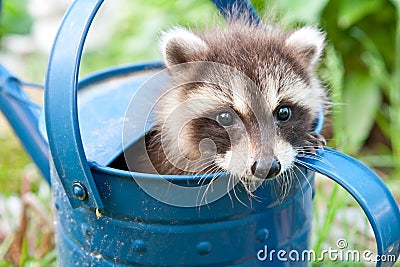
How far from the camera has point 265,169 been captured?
1.56 m

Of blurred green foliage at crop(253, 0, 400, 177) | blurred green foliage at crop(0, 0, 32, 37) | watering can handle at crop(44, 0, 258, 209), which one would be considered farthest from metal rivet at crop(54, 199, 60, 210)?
blurred green foliage at crop(253, 0, 400, 177)

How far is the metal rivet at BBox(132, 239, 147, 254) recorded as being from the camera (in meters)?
1.56

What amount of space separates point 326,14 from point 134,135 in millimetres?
1841

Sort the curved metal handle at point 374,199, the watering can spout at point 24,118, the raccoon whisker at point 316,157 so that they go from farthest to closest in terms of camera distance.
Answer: the watering can spout at point 24,118 → the raccoon whisker at point 316,157 → the curved metal handle at point 374,199

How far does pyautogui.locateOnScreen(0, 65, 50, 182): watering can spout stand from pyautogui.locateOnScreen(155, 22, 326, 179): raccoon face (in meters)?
0.44

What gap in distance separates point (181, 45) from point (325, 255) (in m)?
1.11

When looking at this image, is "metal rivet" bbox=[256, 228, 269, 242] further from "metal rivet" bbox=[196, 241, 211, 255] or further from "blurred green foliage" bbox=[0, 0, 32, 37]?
"blurred green foliage" bbox=[0, 0, 32, 37]

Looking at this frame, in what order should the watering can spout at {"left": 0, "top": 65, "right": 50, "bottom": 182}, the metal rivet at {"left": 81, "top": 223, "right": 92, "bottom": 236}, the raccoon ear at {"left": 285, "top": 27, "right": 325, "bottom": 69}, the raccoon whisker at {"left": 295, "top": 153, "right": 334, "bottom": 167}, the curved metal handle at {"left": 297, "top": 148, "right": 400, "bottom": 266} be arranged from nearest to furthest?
the curved metal handle at {"left": 297, "top": 148, "right": 400, "bottom": 266}, the raccoon whisker at {"left": 295, "top": 153, "right": 334, "bottom": 167}, the metal rivet at {"left": 81, "top": 223, "right": 92, "bottom": 236}, the raccoon ear at {"left": 285, "top": 27, "right": 325, "bottom": 69}, the watering can spout at {"left": 0, "top": 65, "right": 50, "bottom": 182}

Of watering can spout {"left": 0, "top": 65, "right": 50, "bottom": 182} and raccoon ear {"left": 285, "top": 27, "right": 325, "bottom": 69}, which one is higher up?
raccoon ear {"left": 285, "top": 27, "right": 325, "bottom": 69}

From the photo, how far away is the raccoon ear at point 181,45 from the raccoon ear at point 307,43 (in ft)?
0.94

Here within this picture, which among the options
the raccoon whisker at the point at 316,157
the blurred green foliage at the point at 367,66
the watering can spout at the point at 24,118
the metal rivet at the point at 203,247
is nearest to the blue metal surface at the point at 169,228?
the metal rivet at the point at 203,247

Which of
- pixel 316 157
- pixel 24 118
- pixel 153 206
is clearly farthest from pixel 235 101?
pixel 24 118

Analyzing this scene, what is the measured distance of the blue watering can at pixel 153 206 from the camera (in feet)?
4.76

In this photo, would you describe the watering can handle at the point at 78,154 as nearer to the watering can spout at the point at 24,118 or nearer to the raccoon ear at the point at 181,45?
the raccoon ear at the point at 181,45
